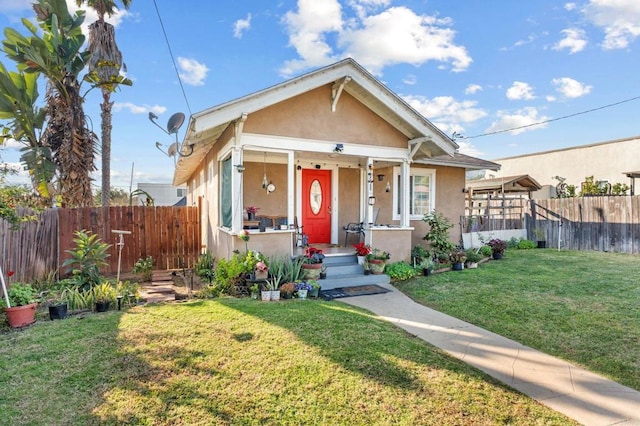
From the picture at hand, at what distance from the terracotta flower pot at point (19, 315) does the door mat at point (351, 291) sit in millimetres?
5033

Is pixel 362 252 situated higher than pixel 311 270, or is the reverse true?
pixel 362 252

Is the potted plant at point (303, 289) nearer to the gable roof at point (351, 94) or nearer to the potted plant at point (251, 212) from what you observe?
the potted plant at point (251, 212)

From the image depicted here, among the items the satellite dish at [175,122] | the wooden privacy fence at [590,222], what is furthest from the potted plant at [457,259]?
the satellite dish at [175,122]

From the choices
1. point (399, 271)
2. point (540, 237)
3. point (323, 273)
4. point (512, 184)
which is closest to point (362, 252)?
point (399, 271)

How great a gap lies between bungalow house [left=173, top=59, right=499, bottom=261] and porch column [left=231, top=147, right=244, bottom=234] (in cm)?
2

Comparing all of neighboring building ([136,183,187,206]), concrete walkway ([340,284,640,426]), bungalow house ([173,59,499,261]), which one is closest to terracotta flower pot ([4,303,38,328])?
bungalow house ([173,59,499,261])

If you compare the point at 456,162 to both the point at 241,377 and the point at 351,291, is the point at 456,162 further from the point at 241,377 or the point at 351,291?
the point at 241,377

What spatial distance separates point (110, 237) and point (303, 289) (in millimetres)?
7271

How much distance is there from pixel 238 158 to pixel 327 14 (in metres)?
7.07

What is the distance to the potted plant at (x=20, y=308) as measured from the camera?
17.2ft

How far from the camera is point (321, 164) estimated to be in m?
10.8

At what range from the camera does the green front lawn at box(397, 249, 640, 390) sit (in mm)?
4465

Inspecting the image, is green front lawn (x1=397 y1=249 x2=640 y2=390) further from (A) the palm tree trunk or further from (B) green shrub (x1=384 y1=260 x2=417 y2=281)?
(A) the palm tree trunk

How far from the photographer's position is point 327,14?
11.4 m
